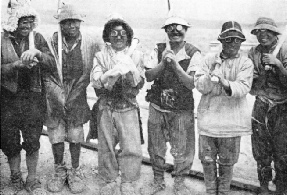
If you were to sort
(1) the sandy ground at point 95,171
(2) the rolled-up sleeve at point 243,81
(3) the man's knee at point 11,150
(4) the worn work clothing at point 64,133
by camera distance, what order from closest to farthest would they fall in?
(2) the rolled-up sleeve at point 243,81 → (3) the man's knee at point 11,150 → (4) the worn work clothing at point 64,133 → (1) the sandy ground at point 95,171

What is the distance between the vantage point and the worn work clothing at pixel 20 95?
11.5ft

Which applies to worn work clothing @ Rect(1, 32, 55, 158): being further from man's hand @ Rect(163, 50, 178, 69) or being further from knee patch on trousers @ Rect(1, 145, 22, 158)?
man's hand @ Rect(163, 50, 178, 69)

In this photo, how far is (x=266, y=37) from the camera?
135 inches

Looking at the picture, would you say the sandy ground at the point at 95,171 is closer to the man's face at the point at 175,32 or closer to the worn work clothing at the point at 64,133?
the worn work clothing at the point at 64,133

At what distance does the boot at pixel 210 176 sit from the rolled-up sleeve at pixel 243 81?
737mm

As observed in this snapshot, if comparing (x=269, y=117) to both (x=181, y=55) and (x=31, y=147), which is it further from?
(x=31, y=147)

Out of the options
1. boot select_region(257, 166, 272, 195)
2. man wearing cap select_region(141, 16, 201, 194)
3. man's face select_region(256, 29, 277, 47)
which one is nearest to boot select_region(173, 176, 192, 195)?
man wearing cap select_region(141, 16, 201, 194)

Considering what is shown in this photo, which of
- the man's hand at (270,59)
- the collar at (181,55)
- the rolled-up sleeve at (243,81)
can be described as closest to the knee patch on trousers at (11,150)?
the collar at (181,55)

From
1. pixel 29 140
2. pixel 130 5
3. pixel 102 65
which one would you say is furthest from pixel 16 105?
pixel 130 5

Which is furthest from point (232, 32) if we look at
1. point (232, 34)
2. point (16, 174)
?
A: point (16, 174)

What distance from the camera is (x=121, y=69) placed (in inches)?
131

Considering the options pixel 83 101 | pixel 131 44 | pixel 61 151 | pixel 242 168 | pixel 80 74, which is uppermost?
pixel 131 44

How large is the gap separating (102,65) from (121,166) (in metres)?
0.98

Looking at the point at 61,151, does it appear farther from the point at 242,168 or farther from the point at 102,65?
the point at 242,168
